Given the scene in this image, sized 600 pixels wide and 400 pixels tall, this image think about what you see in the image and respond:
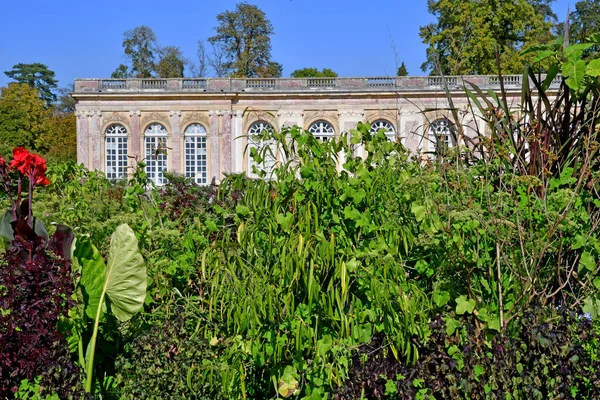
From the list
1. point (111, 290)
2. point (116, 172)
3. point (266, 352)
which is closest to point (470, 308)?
point (266, 352)

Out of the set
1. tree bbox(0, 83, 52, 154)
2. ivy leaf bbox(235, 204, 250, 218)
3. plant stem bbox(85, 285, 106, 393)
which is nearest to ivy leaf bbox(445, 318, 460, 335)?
ivy leaf bbox(235, 204, 250, 218)

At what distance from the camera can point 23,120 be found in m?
36.4

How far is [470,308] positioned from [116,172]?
29610 mm

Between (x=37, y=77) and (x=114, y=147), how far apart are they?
32826 mm

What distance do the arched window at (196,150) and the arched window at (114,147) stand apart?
274cm

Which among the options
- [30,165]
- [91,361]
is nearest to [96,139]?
[30,165]

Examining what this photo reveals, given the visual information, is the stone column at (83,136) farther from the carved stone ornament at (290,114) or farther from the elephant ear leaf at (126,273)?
the elephant ear leaf at (126,273)

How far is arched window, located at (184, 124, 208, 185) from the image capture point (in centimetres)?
3105

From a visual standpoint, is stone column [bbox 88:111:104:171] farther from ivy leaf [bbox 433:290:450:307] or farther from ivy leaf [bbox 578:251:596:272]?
ivy leaf [bbox 578:251:596:272]

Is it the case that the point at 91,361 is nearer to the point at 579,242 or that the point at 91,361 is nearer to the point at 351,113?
the point at 579,242

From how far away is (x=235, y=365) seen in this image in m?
2.77

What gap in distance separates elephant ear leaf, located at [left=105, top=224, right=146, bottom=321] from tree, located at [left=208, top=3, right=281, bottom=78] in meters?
36.6

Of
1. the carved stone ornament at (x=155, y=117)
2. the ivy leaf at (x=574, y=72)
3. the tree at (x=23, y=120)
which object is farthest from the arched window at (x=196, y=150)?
the ivy leaf at (x=574, y=72)

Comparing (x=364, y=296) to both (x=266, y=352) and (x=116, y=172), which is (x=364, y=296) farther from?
(x=116, y=172)
